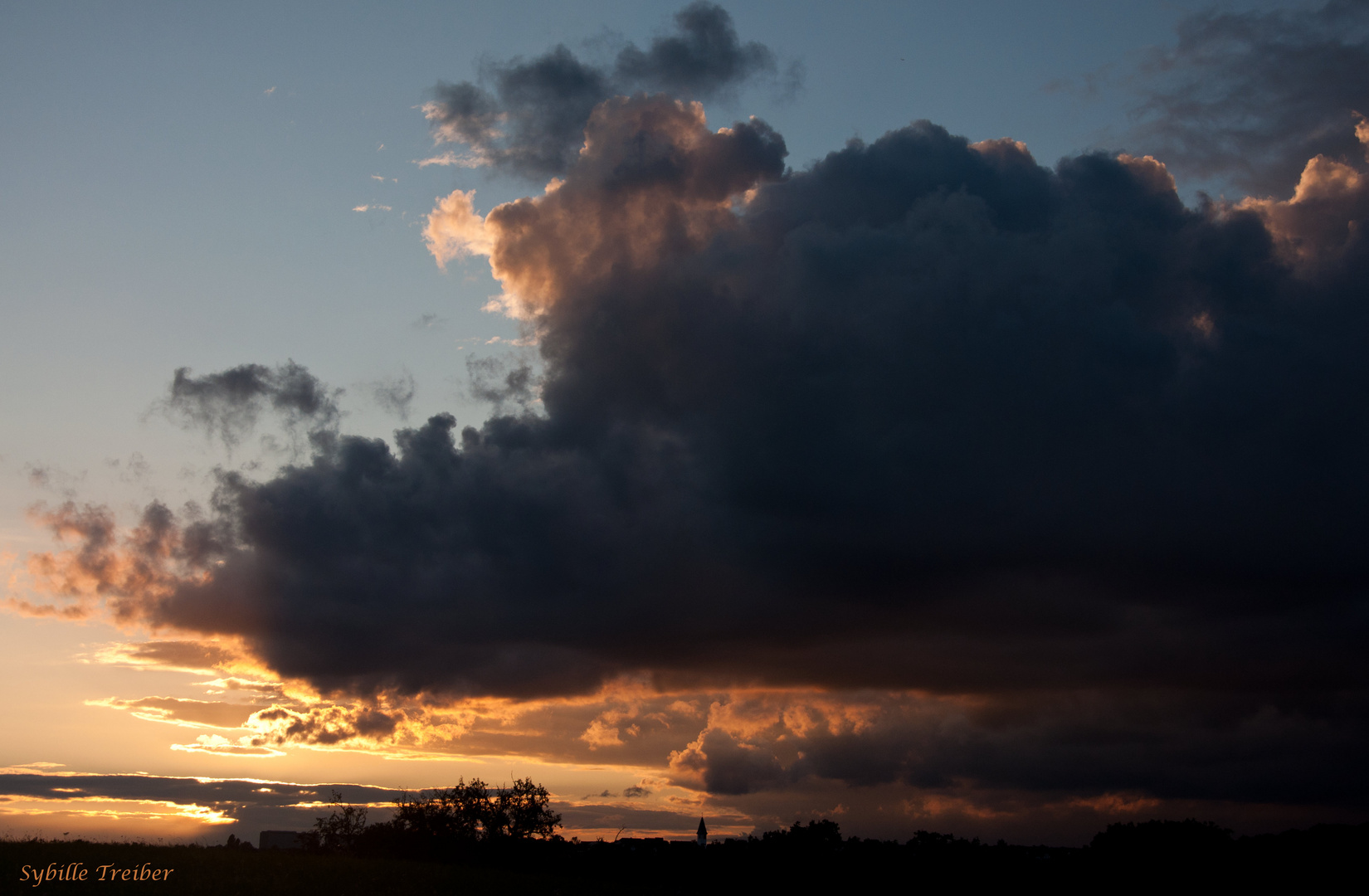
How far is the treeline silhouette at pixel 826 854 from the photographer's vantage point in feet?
224

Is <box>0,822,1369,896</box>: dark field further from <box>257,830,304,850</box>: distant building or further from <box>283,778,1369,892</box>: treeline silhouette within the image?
<box>257,830,304,850</box>: distant building

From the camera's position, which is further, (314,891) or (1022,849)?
(1022,849)

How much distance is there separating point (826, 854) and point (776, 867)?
4.95 metres

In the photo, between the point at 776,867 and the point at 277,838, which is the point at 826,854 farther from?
the point at 277,838

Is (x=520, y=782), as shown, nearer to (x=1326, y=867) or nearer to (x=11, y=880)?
(x=11, y=880)

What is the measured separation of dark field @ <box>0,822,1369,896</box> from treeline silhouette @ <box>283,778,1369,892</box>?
0.13m

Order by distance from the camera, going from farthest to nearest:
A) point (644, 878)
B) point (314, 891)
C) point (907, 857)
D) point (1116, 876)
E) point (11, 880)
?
point (644, 878) < point (907, 857) < point (1116, 876) < point (314, 891) < point (11, 880)

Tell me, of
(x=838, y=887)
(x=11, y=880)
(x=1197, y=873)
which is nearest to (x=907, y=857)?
(x=838, y=887)

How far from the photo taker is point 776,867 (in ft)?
323

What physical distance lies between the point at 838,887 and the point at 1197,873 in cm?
3130

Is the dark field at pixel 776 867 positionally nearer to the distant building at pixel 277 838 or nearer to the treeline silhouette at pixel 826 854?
the treeline silhouette at pixel 826 854

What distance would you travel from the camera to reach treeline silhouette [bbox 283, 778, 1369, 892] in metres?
68.1

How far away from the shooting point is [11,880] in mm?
60688

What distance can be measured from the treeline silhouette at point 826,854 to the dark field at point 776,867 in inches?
5.1
